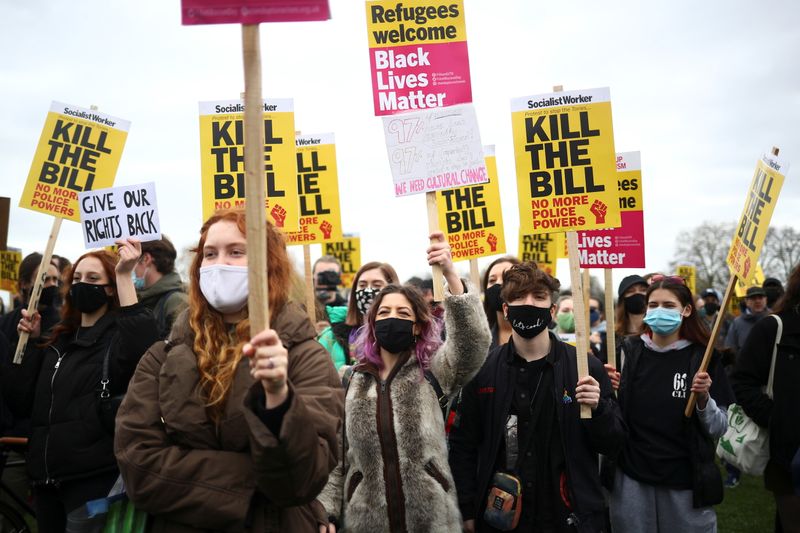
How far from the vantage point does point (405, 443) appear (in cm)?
415

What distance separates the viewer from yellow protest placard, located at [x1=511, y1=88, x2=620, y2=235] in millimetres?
5191

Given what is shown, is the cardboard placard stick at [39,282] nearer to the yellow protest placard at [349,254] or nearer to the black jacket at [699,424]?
the black jacket at [699,424]

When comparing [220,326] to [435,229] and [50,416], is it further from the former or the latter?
[50,416]

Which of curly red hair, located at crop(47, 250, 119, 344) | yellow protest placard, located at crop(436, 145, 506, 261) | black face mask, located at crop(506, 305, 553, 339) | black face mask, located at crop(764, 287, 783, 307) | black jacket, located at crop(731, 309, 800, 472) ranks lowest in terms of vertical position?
black jacket, located at crop(731, 309, 800, 472)

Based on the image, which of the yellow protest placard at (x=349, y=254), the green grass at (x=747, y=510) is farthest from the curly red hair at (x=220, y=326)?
the yellow protest placard at (x=349, y=254)

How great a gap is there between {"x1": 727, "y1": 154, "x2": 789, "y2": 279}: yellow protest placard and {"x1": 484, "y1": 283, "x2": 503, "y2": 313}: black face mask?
1688mm

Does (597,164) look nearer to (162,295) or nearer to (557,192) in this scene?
(557,192)

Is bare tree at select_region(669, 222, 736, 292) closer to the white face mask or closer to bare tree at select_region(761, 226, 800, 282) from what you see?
bare tree at select_region(761, 226, 800, 282)

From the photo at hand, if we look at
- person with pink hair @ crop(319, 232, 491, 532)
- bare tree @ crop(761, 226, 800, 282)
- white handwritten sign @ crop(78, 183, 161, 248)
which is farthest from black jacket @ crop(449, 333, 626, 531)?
bare tree @ crop(761, 226, 800, 282)

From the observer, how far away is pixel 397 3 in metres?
5.33

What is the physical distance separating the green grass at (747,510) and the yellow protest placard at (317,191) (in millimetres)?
5337

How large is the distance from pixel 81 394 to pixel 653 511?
3.62m

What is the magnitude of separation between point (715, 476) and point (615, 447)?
37.3 inches

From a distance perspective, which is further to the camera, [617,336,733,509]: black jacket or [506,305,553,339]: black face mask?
[617,336,733,509]: black jacket
